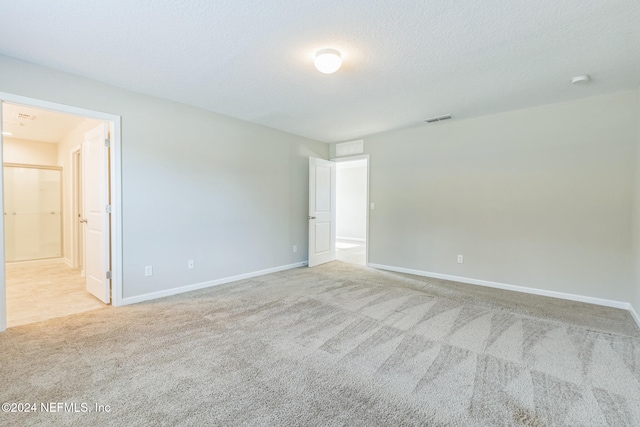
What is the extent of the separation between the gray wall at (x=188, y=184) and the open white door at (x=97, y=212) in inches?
8.4

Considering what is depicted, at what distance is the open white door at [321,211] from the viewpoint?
523 centimetres

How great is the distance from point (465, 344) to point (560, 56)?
2.59 m

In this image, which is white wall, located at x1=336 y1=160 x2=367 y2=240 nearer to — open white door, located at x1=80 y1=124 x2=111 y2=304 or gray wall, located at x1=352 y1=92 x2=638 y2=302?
gray wall, located at x1=352 y1=92 x2=638 y2=302

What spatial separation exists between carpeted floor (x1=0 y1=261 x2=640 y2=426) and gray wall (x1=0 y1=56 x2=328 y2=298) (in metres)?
0.72

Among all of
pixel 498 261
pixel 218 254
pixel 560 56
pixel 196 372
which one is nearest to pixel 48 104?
pixel 218 254

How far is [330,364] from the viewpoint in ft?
6.66

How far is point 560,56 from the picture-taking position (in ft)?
7.95

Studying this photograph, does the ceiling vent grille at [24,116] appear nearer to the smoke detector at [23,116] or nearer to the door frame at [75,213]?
the smoke detector at [23,116]

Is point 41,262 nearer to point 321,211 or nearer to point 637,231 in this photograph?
point 321,211

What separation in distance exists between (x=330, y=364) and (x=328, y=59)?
7.92 feet

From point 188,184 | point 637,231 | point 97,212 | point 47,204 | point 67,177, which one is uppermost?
point 67,177

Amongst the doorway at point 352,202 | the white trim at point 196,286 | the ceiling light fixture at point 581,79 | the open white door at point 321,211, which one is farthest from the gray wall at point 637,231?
the doorway at point 352,202

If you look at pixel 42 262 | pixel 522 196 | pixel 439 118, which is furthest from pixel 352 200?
pixel 42 262

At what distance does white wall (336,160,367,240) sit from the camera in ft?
29.7
